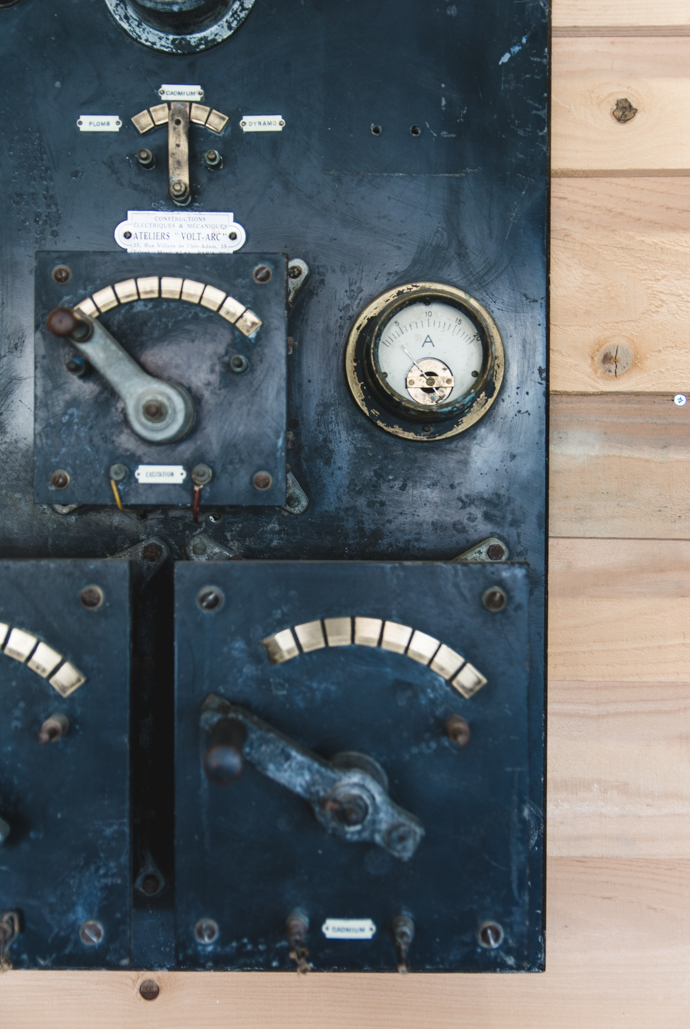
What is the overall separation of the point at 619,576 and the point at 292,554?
0.56m

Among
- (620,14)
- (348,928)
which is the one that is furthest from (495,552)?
(620,14)

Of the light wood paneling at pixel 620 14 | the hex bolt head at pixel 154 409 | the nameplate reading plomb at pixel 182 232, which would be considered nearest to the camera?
the hex bolt head at pixel 154 409

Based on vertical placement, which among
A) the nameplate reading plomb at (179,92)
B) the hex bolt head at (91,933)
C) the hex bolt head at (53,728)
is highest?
the nameplate reading plomb at (179,92)

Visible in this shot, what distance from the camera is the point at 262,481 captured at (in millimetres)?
851

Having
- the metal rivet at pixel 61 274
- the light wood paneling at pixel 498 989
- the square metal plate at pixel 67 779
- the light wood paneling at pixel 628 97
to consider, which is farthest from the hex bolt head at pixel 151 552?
the light wood paneling at pixel 628 97

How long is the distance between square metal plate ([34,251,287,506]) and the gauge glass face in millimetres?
149

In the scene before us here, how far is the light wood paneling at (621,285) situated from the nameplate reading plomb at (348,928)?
0.83m

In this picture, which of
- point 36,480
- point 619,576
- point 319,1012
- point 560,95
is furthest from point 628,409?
point 319,1012

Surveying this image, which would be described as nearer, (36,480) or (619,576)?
(36,480)

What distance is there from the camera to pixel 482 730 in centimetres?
81

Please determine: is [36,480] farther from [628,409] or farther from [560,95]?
[560,95]

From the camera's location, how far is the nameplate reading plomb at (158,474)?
2.78 ft

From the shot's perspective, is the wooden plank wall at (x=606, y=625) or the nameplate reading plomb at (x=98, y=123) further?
the wooden plank wall at (x=606, y=625)

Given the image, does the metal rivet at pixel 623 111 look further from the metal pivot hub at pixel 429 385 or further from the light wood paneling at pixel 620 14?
the metal pivot hub at pixel 429 385
